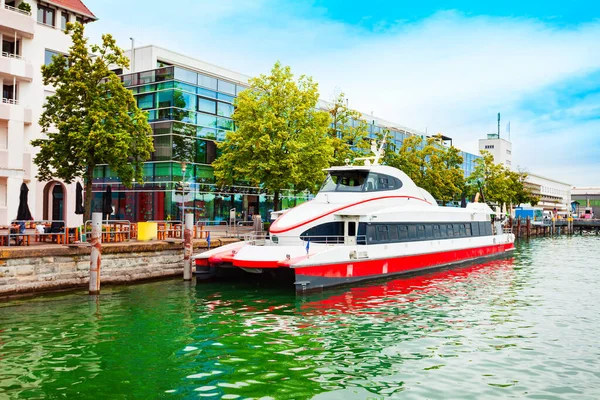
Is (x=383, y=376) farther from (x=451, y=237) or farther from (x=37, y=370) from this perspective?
(x=451, y=237)

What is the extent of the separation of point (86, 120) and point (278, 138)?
571 inches

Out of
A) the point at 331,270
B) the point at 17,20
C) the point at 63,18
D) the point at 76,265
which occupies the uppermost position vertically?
the point at 63,18

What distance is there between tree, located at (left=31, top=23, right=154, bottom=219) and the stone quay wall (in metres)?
4.22

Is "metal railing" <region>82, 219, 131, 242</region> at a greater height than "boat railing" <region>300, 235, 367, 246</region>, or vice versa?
"metal railing" <region>82, 219, 131, 242</region>

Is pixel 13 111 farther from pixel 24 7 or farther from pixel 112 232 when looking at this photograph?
pixel 112 232

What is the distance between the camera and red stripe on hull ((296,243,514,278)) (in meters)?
21.8

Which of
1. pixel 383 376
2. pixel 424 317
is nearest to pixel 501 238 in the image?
pixel 424 317

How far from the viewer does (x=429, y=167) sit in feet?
200

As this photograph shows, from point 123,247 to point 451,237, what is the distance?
793 inches

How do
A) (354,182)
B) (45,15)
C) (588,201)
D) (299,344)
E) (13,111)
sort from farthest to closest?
(588,201) < (45,15) < (13,111) < (354,182) < (299,344)

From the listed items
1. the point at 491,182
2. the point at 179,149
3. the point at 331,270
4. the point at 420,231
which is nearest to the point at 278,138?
the point at 179,149

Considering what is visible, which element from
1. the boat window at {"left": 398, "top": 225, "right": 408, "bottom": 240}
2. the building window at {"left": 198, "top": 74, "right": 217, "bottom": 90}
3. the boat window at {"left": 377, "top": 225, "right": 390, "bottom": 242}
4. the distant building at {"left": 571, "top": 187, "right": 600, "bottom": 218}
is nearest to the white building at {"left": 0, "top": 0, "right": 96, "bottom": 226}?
the building window at {"left": 198, "top": 74, "right": 217, "bottom": 90}

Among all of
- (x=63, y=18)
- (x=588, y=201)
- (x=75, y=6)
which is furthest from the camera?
(x=588, y=201)

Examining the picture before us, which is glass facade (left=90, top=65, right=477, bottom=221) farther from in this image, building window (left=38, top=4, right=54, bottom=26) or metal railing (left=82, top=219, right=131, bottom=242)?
metal railing (left=82, top=219, right=131, bottom=242)
